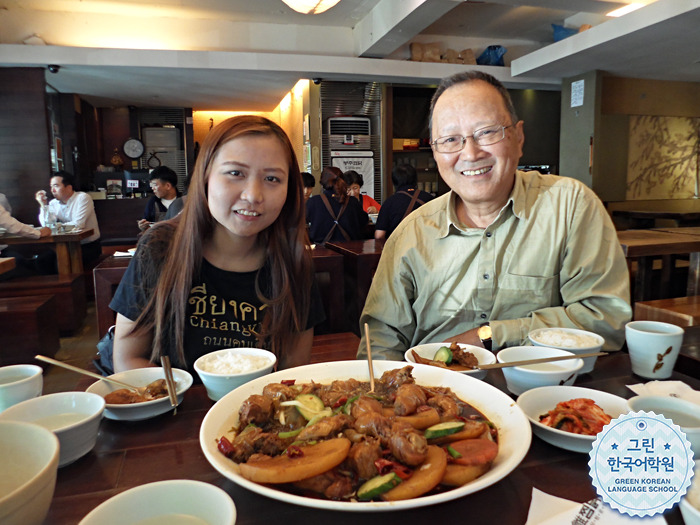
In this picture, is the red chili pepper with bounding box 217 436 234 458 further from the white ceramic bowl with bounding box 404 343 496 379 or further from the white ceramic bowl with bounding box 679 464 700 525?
the white ceramic bowl with bounding box 679 464 700 525

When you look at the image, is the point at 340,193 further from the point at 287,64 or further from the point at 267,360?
the point at 267,360

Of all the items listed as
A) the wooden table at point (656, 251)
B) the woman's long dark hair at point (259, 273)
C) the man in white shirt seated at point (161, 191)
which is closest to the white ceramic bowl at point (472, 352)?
the woman's long dark hair at point (259, 273)

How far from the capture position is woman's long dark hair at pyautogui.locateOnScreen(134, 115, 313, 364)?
63.7 inches

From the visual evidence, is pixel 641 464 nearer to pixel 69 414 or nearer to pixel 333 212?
pixel 69 414

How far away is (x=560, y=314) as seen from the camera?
5.33 feet

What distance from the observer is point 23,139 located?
737 centimetres

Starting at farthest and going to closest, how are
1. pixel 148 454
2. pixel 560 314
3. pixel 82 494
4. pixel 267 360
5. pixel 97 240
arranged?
1. pixel 97 240
2. pixel 560 314
3. pixel 267 360
4. pixel 148 454
5. pixel 82 494

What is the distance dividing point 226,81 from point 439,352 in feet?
26.1

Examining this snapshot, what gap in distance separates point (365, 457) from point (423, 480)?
0.10 metres

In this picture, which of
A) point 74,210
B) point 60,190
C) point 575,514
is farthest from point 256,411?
point 60,190

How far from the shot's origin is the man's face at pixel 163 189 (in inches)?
248

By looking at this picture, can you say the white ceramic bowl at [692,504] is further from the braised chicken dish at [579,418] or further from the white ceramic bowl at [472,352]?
the white ceramic bowl at [472,352]

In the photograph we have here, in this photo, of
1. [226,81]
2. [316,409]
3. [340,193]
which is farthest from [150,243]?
[226,81]

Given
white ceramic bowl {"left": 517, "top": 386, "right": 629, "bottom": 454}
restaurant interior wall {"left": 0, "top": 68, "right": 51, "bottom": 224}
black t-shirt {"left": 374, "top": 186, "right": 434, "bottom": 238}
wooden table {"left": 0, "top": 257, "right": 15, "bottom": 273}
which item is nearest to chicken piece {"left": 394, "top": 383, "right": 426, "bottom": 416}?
white ceramic bowl {"left": 517, "top": 386, "right": 629, "bottom": 454}
